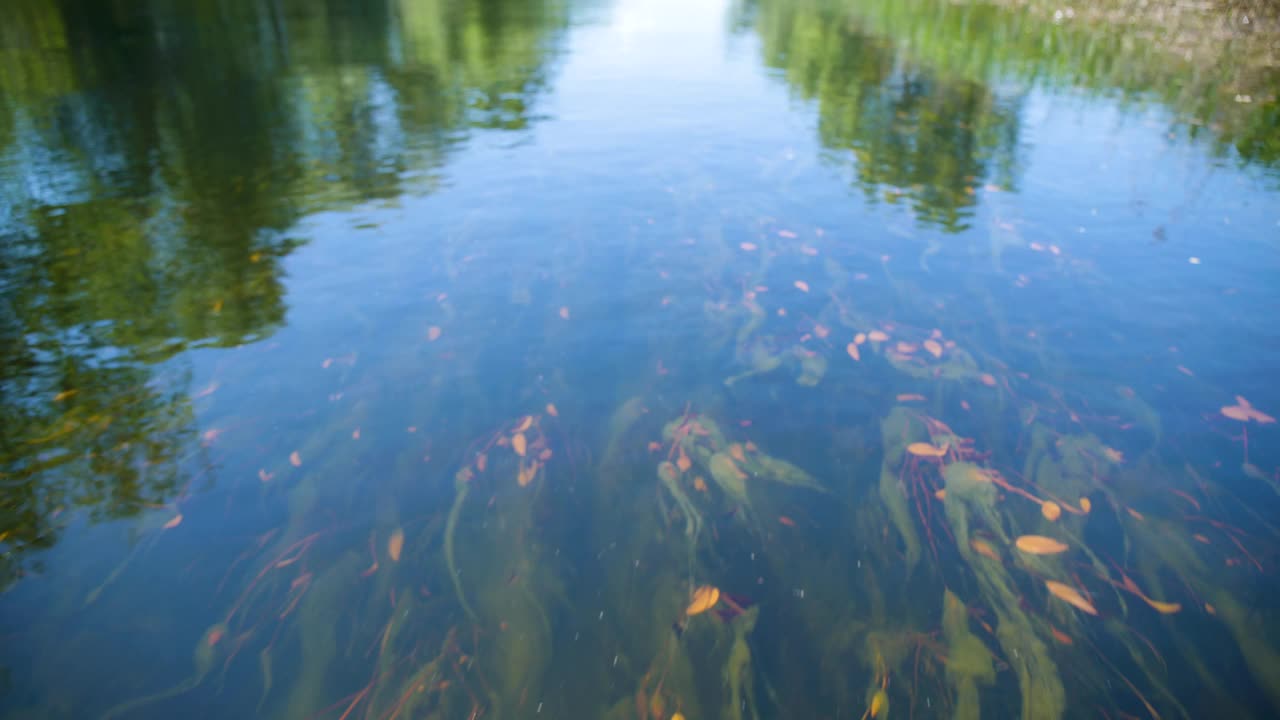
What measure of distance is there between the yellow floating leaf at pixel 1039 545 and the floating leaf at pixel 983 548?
0.20 metres

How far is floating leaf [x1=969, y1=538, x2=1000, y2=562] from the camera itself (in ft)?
14.3

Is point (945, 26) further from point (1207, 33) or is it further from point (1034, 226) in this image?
point (1034, 226)

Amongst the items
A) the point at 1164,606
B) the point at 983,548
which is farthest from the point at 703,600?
the point at 1164,606

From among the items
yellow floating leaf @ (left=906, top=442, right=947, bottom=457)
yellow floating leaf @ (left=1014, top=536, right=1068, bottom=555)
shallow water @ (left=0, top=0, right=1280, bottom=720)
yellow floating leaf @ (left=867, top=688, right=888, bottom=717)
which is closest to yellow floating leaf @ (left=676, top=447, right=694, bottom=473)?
shallow water @ (left=0, top=0, right=1280, bottom=720)

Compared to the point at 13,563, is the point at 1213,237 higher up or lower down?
higher up

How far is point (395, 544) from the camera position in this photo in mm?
4512

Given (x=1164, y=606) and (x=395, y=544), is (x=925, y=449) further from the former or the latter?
(x=395, y=544)

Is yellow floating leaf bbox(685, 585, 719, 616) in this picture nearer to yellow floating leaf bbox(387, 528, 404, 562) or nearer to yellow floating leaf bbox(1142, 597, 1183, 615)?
yellow floating leaf bbox(387, 528, 404, 562)

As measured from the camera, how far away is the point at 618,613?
159 inches

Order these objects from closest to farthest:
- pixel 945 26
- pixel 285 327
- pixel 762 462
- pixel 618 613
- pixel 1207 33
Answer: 1. pixel 618 613
2. pixel 762 462
3. pixel 285 327
4. pixel 1207 33
5. pixel 945 26

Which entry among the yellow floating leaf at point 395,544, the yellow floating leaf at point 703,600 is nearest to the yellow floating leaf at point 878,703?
the yellow floating leaf at point 703,600

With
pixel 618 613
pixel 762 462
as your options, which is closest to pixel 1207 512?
pixel 762 462

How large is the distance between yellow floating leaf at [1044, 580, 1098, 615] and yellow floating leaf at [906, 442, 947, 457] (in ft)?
4.13

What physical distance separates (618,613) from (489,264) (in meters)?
5.46
